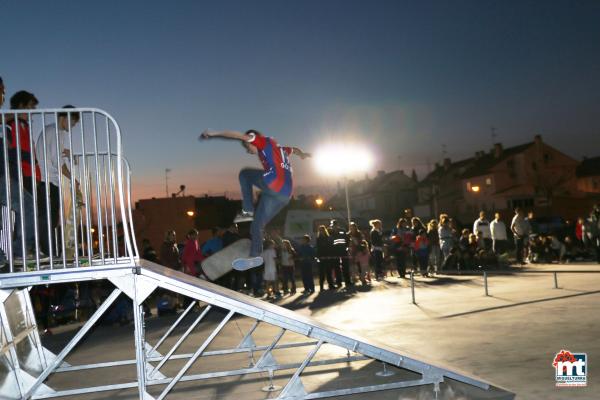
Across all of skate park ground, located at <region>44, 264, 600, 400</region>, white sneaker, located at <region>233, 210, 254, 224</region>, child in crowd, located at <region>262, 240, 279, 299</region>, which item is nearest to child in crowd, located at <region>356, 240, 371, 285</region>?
skate park ground, located at <region>44, 264, 600, 400</region>

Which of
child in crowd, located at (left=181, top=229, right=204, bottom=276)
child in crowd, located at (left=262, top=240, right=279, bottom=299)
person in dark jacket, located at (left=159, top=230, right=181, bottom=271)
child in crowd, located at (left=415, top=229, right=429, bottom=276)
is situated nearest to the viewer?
child in crowd, located at (left=181, top=229, right=204, bottom=276)

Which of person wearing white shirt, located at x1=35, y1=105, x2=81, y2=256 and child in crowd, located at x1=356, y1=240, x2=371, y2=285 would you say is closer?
person wearing white shirt, located at x1=35, y1=105, x2=81, y2=256

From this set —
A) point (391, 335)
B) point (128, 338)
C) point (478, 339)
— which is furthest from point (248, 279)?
point (478, 339)

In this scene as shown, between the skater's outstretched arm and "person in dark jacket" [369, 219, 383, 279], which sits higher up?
the skater's outstretched arm

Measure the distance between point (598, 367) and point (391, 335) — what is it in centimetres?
312

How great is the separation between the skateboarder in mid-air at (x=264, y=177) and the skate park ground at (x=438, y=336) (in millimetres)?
1865

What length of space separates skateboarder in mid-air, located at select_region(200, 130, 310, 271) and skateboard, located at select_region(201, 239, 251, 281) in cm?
197

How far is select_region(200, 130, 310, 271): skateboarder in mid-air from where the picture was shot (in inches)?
210

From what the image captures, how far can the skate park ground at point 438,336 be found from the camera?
6.21 meters

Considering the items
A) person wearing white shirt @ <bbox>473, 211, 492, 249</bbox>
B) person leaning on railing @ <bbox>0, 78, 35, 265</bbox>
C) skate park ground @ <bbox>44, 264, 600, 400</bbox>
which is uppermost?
person leaning on railing @ <bbox>0, 78, 35, 265</bbox>

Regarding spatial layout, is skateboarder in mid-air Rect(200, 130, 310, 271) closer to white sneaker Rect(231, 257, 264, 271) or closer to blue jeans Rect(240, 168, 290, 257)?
blue jeans Rect(240, 168, 290, 257)

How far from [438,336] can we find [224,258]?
3321 mm

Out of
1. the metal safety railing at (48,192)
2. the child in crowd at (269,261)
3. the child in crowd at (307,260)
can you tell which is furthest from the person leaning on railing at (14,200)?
the child in crowd at (307,260)

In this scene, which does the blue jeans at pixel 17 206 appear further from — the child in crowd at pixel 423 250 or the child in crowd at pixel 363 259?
the child in crowd at pixel 423 250
